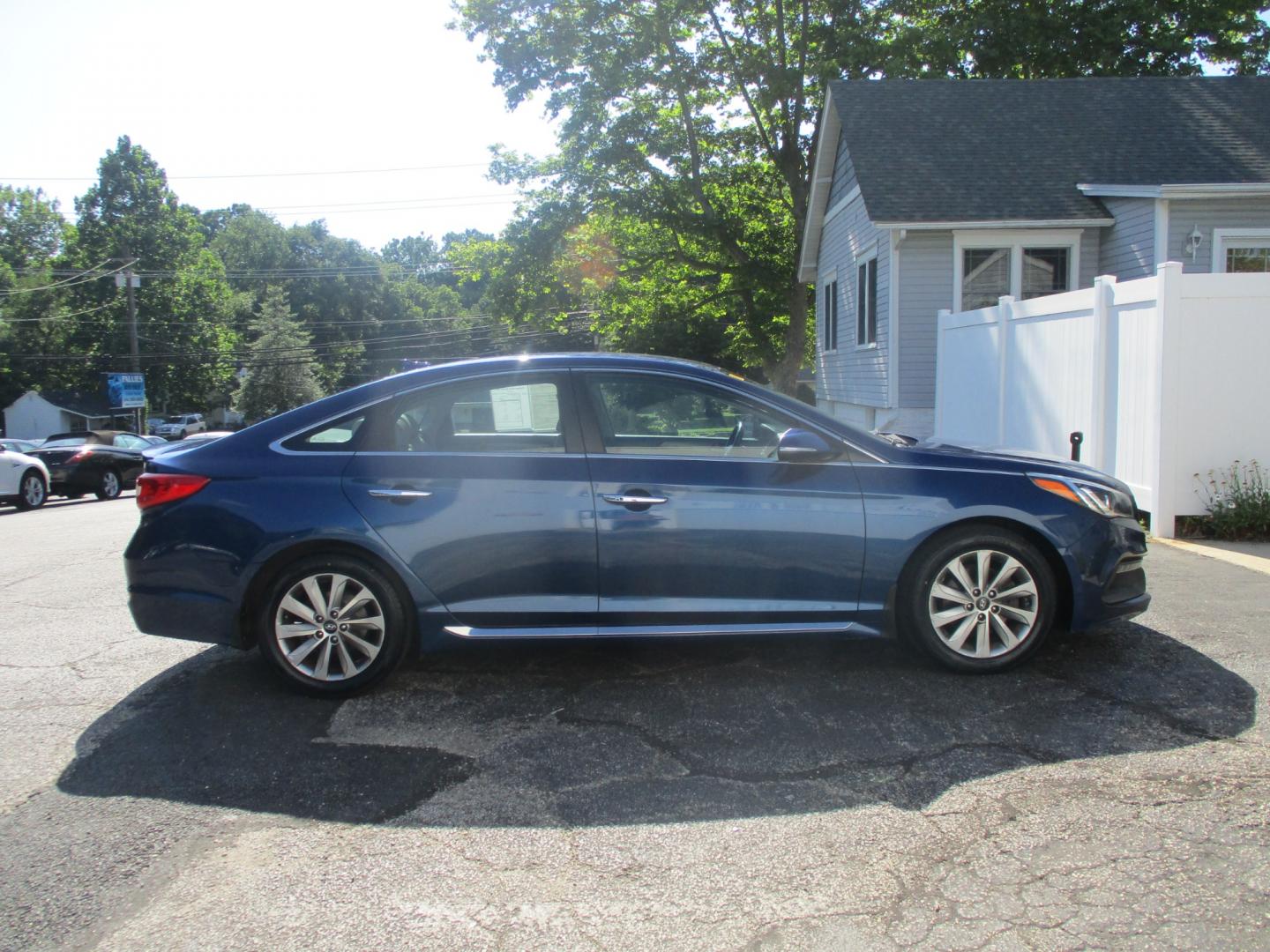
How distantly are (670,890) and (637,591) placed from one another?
1766mm

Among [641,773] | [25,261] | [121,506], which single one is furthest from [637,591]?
[25,261]

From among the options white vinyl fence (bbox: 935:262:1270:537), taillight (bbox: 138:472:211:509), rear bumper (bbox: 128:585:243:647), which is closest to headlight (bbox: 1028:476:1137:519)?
white vinyl fence (bbox: 935:262:1270:537)

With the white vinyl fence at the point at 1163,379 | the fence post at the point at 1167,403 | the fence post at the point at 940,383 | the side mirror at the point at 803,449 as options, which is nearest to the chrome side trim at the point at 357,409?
the side mirror at the point at 803,449

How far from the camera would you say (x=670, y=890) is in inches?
113

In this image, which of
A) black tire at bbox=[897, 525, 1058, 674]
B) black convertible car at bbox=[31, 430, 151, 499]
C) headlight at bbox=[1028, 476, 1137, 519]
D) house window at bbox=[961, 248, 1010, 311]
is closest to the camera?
black tire at bbox=[897, 525, 1058, 674]

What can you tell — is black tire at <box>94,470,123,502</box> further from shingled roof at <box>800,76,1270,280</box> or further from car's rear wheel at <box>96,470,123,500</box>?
shingled roof at <box>800,76,1270,280</box>

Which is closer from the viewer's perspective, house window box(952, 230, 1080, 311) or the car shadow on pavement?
the car shadow on pavement

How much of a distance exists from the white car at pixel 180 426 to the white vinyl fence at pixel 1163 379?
56113 mm

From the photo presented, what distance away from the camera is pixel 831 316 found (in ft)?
72.1

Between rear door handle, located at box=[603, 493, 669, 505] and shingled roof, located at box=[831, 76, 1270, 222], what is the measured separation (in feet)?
37.6

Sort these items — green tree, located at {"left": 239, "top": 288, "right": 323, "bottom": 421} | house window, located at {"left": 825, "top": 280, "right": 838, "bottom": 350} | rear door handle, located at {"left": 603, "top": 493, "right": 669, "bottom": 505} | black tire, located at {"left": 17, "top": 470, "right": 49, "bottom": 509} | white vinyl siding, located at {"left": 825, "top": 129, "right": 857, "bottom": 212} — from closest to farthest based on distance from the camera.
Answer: rear door handle, located at {"left": 603, "top": 493, "right": 669, "bottom": 505}, black tire, located at {"left": 17, "top": 470, "right": 49, "bottom": 509}, white vinyl siding, located at {"left": 825, "top": 129, "right": 857, "bottom": 212}, house window, located at {"left": 825, "top": 280, "right": 838, "bottom": 350}, green tree, located at {"left": 239, "top": 288, "right": 323, "bottom": 421}

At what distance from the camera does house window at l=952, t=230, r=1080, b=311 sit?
590 inches

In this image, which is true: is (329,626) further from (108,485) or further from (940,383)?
(108,485)

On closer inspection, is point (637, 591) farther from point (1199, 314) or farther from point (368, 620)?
point (1199, 314)
